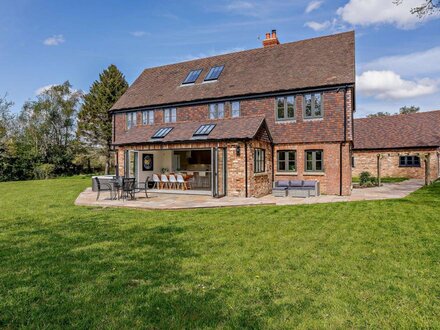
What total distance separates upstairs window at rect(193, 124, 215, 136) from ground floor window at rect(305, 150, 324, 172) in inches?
208

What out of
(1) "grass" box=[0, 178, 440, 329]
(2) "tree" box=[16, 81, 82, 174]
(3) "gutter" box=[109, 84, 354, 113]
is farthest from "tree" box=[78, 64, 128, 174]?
(1) "grass" box=[0, 178, 440, 329]

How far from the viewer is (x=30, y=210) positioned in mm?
10875

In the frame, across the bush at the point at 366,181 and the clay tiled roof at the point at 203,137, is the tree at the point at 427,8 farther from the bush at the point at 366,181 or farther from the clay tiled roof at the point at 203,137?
the bush at the point at 366,181

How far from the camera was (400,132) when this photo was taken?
2816cm

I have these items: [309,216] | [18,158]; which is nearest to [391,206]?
[309,216]

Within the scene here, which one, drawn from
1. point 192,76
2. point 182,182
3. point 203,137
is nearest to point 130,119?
point 192,76

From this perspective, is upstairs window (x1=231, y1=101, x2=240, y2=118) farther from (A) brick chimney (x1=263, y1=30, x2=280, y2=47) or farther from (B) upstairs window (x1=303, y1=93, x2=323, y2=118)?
(A) brick chimney (x1=263, y1=30, x2=280, y2=47)

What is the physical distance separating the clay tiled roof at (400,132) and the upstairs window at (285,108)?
1562 centimetres

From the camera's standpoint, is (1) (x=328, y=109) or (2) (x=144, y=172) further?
(2) (x=144, y=172)

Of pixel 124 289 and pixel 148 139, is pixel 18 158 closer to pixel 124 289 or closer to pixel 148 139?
pixel 148 139

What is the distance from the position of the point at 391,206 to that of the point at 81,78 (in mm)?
41833

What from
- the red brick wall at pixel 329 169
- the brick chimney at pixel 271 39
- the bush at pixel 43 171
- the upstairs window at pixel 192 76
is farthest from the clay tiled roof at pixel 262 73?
the bush at pixel 43 171

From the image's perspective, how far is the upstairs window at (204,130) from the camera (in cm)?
1553

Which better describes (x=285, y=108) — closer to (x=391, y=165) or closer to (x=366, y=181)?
(x=366, y=181)
